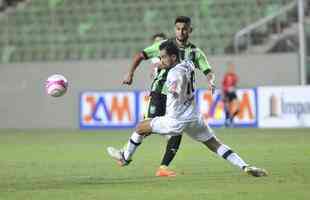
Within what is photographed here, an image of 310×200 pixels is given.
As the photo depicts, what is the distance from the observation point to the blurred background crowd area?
29562 mm

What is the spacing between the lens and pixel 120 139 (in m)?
21.5

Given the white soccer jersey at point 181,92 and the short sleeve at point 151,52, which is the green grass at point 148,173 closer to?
the white soccer jersey at point 181,92

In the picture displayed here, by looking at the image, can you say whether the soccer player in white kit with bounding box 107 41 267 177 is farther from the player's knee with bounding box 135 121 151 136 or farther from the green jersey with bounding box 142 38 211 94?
the green jersey with bounding box 142 38 211 94

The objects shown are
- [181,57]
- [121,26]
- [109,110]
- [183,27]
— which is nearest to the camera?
[183,27]

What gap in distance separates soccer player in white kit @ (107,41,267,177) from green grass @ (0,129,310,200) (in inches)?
15.5

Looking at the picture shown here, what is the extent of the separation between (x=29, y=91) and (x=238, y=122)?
7593 mm

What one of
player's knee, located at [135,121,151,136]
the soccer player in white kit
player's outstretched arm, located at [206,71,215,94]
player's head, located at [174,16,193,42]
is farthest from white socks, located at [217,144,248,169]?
player's head, located at [174,16,193,42]

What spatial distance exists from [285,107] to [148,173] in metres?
14.5

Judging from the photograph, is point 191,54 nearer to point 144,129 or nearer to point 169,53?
point 169,53

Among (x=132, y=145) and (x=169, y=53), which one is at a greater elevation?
(x=169, y=53)

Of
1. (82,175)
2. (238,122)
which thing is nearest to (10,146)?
(82,175)

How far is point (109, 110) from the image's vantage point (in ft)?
92.1

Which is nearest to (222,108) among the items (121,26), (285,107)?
(285,107)

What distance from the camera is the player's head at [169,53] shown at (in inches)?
448
